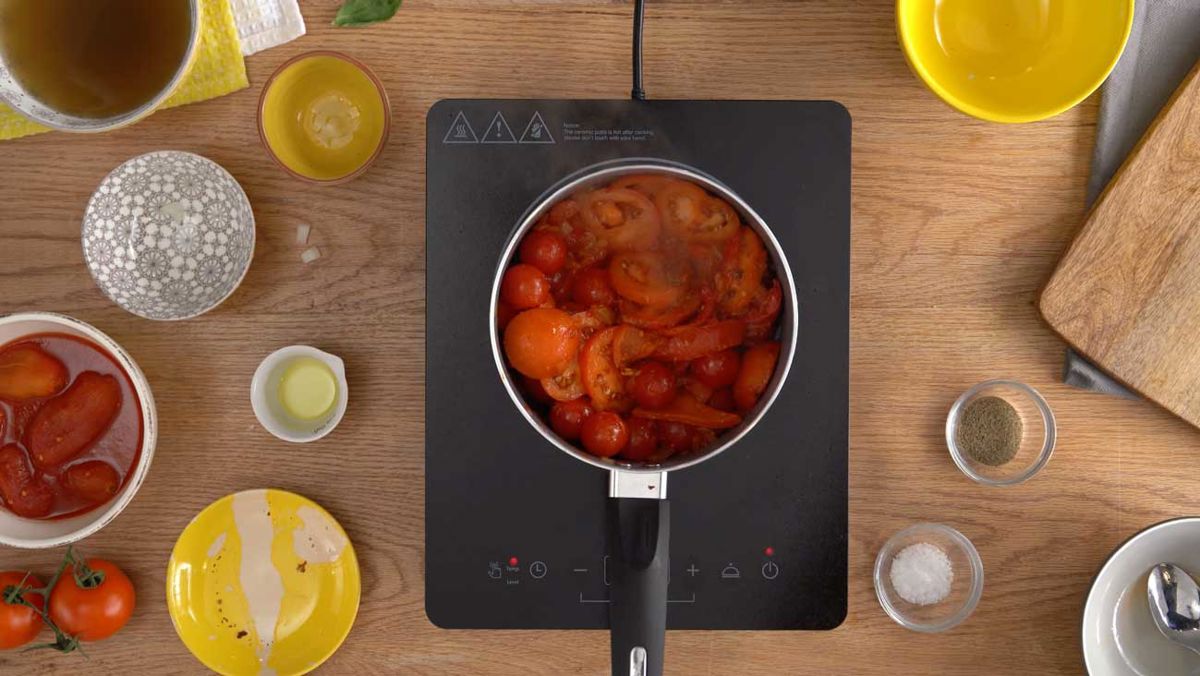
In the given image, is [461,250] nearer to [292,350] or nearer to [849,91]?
[292,350]

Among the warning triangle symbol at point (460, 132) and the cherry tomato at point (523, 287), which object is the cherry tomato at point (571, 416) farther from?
the warning triangle symbol at point (460, 132)

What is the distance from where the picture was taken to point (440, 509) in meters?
0.86

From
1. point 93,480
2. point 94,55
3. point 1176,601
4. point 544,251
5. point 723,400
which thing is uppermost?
point 94,55

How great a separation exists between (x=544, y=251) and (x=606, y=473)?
0.22 metres

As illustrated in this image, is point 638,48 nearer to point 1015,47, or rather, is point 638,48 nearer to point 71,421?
point 1015,47

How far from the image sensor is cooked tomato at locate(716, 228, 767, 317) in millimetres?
776

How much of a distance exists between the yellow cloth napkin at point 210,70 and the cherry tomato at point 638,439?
527 millimetres

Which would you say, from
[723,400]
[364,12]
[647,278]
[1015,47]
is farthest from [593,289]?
[1015,47]

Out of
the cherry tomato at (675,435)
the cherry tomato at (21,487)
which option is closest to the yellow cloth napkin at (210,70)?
Result: the cherry tomato at (21,487)

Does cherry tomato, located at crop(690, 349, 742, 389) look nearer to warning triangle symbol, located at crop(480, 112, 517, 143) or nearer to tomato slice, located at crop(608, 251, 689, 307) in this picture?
tomato slice, located at crop(608, 251, 689, 307)

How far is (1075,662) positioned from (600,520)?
51 cm

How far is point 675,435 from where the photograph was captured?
0.79 meters

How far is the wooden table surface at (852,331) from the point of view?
0.92 meters

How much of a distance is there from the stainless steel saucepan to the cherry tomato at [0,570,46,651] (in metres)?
0.55
